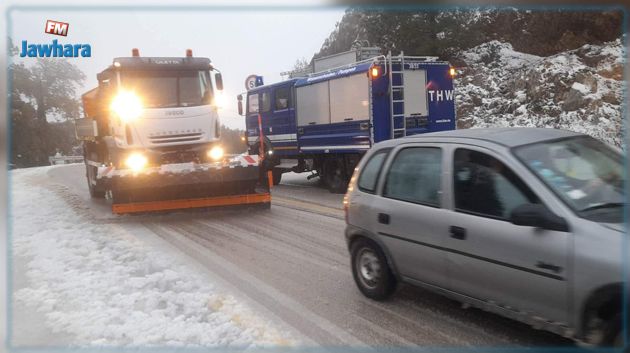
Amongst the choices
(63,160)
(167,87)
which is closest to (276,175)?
(167,87)

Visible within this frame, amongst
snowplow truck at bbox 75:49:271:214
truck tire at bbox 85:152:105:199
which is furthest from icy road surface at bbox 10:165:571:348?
truck tire at bbox 85:152:105:199

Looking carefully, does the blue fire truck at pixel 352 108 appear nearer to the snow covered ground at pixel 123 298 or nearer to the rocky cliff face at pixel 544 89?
the rocky cliff face at pixel 544 89

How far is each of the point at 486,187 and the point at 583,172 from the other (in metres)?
0.68

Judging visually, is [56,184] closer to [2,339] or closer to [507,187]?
[2,339]

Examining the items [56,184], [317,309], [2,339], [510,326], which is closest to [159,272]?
[2,339]

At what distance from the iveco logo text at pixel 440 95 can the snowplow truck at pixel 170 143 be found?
4909 millimetres

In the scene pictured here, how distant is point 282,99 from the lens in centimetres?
1454

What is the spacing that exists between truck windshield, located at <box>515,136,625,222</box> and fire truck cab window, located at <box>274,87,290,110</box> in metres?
11.0

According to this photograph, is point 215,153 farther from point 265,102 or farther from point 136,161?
point 265,102

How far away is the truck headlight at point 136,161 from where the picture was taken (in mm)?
10023

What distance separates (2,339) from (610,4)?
6.75 m

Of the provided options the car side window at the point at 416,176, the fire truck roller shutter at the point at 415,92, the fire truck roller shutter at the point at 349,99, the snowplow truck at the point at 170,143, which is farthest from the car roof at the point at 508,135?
the fire truck roller shutter at the point at 415,92

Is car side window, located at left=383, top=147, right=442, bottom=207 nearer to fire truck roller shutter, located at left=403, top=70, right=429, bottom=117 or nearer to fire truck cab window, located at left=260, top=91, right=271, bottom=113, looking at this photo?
fire truck roller shutter, located at left=403, top=70, right=429, bottom=117

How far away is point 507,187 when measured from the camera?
353 cm
